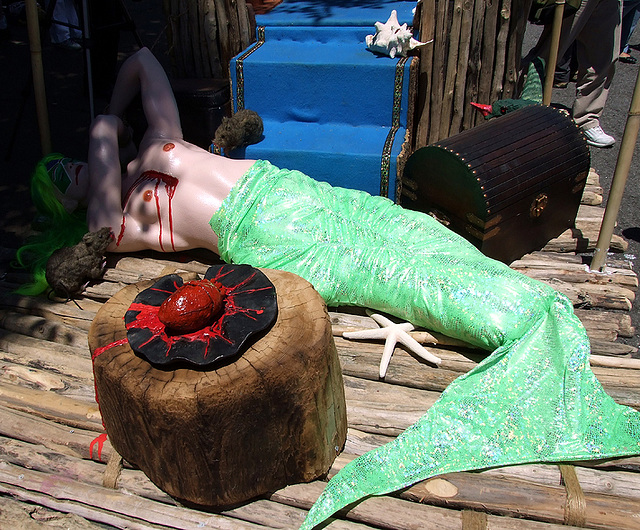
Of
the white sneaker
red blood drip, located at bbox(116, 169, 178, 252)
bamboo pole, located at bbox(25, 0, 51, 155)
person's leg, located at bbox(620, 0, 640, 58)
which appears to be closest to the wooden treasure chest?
red blood drip, located at bbox(116, 169, 178, 252)

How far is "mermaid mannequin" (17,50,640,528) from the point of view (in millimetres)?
2291

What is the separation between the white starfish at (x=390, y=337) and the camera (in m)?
2.74

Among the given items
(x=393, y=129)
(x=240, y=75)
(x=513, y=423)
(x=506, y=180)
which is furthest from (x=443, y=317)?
(x=240, y=75)

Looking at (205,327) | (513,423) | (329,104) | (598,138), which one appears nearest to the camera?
(205,327)

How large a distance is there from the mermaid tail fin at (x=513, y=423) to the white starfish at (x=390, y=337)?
26 cm

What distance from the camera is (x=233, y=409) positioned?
1.91 metres

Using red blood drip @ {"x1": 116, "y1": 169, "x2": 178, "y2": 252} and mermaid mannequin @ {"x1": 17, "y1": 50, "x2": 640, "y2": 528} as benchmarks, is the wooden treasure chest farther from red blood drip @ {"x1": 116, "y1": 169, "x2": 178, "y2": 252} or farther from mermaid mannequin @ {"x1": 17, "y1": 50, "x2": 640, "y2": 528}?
red blood drip @ {"x1": 116, "y1": 169, "x2": 178, "y2": 252}

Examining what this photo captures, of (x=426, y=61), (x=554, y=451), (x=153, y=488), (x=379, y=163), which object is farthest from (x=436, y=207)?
(x=153, y=488)

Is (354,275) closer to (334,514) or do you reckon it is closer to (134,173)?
(334,514)

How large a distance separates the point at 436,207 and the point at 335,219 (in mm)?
773

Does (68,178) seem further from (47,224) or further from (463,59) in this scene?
(463,59)

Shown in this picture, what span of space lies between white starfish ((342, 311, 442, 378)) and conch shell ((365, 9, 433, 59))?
2.21 m

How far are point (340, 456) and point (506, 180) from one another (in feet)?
6.16

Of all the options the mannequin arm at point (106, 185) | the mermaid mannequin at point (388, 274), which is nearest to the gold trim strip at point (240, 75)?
the mermaid mannequin at point (388, 274)
